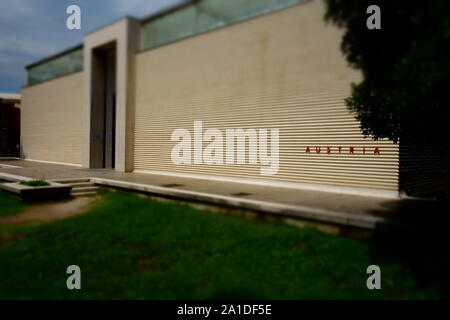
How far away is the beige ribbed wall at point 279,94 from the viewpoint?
9641mm

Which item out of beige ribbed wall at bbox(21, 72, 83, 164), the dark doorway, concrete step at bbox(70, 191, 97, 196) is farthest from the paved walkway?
beige ribbed wall at bbox(21, 72, 83, 164)

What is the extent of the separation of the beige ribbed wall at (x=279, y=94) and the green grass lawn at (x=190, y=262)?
4.15 m

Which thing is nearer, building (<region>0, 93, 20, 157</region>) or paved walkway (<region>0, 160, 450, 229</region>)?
paved walkway (<region>0, 160, 450, 229</region>)

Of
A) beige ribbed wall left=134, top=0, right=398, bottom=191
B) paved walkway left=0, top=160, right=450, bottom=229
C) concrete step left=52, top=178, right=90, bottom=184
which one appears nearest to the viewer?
paved walkway left=0, top=160, right=450, bottom=229

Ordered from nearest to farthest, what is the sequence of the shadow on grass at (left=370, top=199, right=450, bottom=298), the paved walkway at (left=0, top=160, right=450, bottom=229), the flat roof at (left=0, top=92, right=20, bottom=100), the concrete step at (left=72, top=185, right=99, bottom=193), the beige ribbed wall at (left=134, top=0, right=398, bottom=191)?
the shadow on grass at (left=370, top=199, right=450, bottom=298) → the paved walkway at (left=0, top=160, right=450, bottom=229) → the beige ribbed wall at (left=134, top=0, right=398, bottom=191) → the concrete step at (left=72, top=185, right=99, bottom=193) → the flat roof at (left=0, top=92, right=20, bottom=100)

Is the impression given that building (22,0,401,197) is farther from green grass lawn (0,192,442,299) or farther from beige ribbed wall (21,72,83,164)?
green grass lawn (0,192,442,299)

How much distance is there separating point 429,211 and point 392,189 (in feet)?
7.09

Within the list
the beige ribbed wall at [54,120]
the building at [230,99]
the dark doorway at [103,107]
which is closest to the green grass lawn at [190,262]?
the building at [230,99]

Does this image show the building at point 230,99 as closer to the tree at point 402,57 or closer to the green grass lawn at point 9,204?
the tree at point 402,57

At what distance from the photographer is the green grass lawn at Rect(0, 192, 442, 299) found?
4.32 meters

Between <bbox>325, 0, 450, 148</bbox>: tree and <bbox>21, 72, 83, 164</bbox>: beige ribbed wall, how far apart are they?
17678mm
